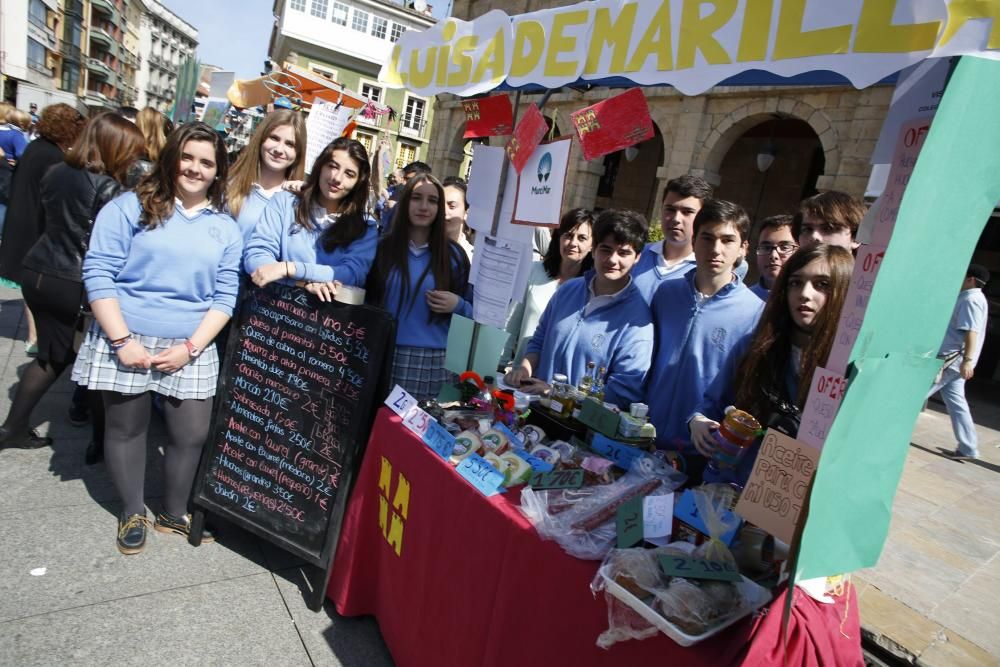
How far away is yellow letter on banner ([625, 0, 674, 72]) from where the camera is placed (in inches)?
79.7

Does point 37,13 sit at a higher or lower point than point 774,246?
higher

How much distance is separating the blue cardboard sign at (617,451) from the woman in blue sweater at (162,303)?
1808 millimetres

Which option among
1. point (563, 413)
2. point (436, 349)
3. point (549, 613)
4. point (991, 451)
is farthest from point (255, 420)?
point (991, 451)

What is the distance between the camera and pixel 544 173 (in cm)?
266

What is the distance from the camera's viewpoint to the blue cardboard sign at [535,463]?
6.34 feet

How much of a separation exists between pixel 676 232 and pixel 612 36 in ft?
3.75

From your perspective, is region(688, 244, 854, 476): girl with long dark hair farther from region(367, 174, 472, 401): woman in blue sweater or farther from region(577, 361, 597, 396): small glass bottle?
region(367, 174, 472, 401): woman in blue sweater

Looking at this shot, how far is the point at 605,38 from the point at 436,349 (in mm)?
1646

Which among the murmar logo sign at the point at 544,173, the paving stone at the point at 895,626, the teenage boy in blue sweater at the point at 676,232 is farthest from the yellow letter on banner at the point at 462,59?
the paving stone at the point at 895,626

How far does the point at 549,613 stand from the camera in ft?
5.08

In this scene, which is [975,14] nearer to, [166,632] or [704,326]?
[704,326]

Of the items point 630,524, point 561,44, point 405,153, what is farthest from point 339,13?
point 630,524

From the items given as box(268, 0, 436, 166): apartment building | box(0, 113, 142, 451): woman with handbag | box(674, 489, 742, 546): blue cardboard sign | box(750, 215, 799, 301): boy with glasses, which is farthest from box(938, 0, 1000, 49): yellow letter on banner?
box(268, 0, 436, 166): apartment building

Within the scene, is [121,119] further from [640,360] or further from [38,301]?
[640,360]
